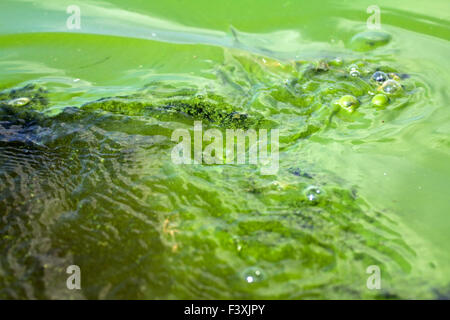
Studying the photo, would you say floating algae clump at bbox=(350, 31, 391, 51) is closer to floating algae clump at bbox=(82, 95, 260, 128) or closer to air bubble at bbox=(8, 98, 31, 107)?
floating algae clump at bbox=(82, 95, 260, 128)

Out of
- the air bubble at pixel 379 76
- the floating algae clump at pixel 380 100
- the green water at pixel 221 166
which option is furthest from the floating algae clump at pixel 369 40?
the floating algae clump at pixel 380 100

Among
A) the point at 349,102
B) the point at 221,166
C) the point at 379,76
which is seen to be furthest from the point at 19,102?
the point at 379,76

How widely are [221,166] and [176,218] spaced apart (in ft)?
1.81

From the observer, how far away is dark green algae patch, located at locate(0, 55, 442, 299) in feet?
5.86

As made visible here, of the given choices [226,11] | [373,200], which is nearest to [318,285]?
[373,200]

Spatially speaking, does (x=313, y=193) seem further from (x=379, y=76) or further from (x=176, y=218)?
(x=379, y=76)

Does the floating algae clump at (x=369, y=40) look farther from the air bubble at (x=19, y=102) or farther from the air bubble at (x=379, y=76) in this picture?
the air bubble at (x=19, y=102)

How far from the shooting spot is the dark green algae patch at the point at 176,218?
70.3 inches

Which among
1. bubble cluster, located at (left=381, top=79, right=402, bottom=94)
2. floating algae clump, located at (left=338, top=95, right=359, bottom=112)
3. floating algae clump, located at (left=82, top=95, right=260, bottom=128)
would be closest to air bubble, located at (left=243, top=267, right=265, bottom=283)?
floating algae clump, located at (left=82, top=95, right=260, bottom=128)

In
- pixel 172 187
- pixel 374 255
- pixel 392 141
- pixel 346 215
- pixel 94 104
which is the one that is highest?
pixel 94 104

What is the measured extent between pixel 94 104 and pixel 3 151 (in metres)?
0.84

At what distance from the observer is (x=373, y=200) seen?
222 cm

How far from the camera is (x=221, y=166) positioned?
249 cm

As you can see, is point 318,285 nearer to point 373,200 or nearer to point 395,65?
point 373,200
